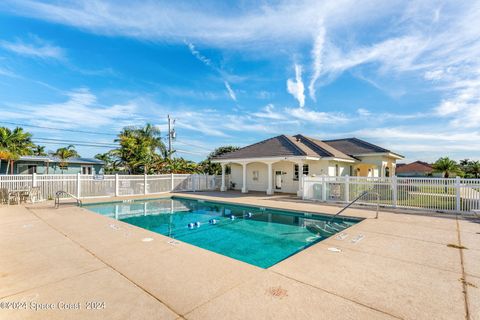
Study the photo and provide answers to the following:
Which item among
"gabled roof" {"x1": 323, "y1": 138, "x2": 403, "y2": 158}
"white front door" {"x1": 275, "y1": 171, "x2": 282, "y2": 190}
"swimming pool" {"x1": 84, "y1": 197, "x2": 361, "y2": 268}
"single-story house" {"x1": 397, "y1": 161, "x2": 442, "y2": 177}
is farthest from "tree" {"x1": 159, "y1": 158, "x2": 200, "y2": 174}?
"single-story house" {"x1": 397, "y1": 161, "x2": 442, "y2": 177}

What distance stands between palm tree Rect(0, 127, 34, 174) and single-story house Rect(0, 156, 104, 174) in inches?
45.9

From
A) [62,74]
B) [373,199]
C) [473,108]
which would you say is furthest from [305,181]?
[62,74]

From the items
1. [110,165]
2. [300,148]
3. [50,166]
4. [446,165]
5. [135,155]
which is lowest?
[50,166]

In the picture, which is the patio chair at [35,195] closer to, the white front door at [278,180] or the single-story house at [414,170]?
the white front door at [278,180]

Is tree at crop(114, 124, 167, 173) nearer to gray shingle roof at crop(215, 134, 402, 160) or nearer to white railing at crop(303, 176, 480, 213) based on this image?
gray shingle roof at crop(215, 134, 402, 160)

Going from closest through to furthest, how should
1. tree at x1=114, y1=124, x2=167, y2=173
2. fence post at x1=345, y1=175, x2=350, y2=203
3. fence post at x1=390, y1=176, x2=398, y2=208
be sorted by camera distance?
fence post at x1=390, y1=176, x2=398, y2=208, fence post at x1=345, y1=175, x2=350, y2=203, tree at x1=114, y1=124, x2=167, y2=173

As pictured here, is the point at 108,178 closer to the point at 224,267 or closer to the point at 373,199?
the point at 224,267

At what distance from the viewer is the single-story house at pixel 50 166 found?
72.8ft

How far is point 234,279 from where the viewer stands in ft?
11.8

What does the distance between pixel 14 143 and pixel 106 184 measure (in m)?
12.2

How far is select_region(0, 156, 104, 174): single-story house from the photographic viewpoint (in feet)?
72.8

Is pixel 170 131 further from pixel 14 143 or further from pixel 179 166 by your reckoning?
pixel 14 143

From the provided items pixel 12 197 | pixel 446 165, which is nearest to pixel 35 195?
pixel 12 197

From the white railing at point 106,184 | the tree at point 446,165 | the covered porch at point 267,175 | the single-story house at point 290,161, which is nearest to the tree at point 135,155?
the white railing at point 106,184
